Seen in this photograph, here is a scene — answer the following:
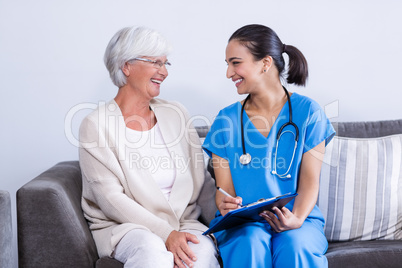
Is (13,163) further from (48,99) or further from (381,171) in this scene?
(381,171)

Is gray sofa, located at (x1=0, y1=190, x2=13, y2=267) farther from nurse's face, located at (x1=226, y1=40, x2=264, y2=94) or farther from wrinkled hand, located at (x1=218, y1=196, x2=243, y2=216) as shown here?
nurse's face, located at (x1=226, y1=40, x2=264, y2=94)

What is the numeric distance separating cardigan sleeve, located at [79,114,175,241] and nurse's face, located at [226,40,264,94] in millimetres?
561

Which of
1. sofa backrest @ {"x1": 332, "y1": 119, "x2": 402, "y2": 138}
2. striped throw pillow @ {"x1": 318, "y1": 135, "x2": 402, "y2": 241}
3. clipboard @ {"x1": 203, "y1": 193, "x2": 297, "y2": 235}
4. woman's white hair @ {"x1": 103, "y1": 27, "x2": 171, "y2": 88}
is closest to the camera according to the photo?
clipboard @ {"x1": 203, "y1": 193, "x2": 297, "y2": 235}

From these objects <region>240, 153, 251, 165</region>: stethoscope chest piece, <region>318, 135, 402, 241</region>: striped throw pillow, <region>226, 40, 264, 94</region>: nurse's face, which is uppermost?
<region>226, 40, 264, 94</region>: nurse's face

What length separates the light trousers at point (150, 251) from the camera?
1580 mm

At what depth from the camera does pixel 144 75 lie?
1.99m

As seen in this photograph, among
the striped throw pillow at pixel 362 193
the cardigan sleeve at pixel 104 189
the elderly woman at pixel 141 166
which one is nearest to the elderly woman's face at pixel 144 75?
the elderly woman at pixel 141 166

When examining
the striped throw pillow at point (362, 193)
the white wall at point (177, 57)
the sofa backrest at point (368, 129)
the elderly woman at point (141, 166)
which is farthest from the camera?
the white wall at point (177, 57)

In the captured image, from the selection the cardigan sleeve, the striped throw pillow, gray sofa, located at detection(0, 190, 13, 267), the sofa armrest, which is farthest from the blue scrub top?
gray sofa, located at detection(0, 190, 13, 267)

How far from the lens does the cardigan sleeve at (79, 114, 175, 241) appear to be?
1.80 meters

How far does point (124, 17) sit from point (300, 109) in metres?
1.05

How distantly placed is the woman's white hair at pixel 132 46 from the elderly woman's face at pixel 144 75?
0.09ft

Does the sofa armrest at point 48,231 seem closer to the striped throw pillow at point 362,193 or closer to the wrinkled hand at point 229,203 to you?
the wrinkled hand at point 229,203

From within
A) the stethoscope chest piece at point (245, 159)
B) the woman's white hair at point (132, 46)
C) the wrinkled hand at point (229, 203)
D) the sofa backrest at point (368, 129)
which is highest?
the woman's white hair at point (132, 46)
